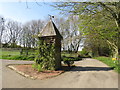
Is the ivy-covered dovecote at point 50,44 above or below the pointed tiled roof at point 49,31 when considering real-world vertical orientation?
below

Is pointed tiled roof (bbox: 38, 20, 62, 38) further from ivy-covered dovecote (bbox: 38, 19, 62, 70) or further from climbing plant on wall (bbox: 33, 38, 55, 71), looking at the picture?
climbing plant on wall (bbox: 33, 38, 55, 71)

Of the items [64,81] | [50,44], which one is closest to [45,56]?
[50,44]

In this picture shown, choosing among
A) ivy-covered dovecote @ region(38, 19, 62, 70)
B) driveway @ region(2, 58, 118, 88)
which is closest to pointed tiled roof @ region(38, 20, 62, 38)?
ivy-covered dovecote @ region(38, 19, 62, 70)

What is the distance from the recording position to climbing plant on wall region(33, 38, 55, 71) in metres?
9.16

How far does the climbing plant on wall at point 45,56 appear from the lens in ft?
30.1

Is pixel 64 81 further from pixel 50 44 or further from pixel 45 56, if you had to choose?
pixel 50 44

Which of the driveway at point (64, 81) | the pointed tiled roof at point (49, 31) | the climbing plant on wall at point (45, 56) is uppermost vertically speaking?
the pointed tiled roof at point (49, 31)

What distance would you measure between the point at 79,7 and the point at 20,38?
1671 inches

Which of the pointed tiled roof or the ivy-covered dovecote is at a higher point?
the pointed tiled roof

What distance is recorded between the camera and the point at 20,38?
44.3 meters

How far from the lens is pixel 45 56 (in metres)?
9.30

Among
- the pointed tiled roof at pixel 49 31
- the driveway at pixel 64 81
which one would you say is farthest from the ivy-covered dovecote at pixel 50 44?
the driveway at pixel 64 81

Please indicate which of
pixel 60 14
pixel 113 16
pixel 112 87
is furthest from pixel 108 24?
pixel 112 87

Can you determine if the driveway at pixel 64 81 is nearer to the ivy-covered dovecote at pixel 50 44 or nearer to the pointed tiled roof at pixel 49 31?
the ivy-covered dovecote at pixel 50 44
